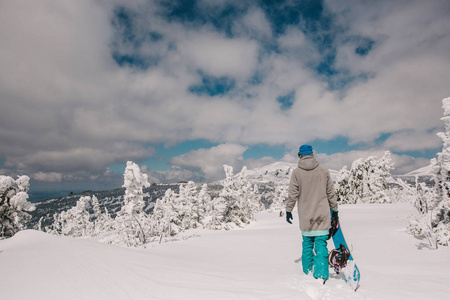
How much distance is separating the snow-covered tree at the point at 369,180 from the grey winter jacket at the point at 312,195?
37.6m

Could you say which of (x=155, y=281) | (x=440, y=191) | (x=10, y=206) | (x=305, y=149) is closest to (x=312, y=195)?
(x=305, y=149)

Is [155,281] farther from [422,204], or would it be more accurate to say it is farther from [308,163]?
[422,204]

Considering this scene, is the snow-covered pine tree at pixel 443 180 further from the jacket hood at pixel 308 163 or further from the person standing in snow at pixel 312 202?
the jacket hood at pixel 308 163

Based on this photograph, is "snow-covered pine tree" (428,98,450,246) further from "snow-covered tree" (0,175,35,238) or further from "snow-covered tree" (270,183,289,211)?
"snow-covered tree" (270,183,289,211)

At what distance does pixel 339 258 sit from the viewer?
13.8ft

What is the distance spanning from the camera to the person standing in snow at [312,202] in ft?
13.5

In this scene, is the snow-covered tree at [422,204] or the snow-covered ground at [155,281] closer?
the snow-covered ground at [155,281]

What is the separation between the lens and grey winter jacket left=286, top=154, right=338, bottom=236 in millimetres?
4125

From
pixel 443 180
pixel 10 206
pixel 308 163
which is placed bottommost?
pixel 10 206

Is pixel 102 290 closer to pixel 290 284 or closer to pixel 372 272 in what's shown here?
pixel 290 284

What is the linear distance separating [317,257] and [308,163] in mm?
1704

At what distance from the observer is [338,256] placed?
4.23m

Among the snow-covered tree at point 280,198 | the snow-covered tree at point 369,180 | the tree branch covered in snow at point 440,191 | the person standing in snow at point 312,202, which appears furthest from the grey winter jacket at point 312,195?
the snow-covered tree at point 280,198

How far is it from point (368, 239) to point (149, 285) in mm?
9991
